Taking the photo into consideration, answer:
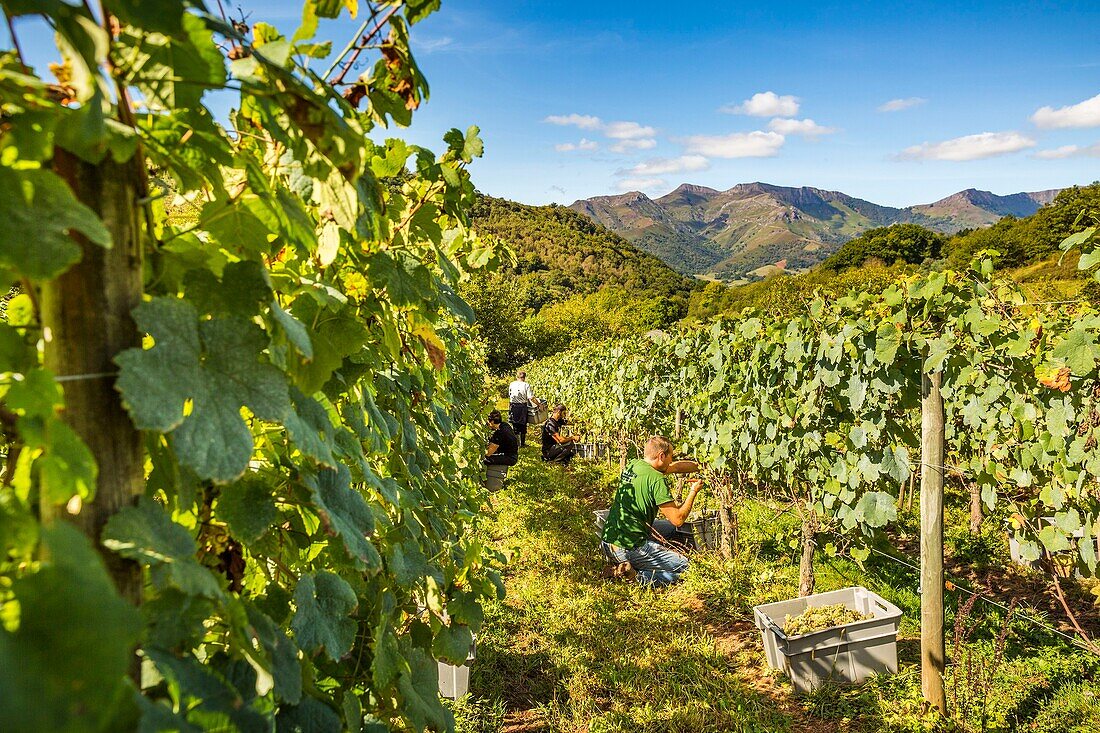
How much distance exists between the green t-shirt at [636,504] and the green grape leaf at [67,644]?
210 inches

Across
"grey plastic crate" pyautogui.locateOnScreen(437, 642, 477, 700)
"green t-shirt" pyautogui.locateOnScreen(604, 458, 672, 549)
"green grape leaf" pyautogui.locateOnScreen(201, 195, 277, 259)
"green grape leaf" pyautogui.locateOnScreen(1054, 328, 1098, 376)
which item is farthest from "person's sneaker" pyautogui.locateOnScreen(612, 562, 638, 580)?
"green grape leaf" pyautogui.locateOnScreen(201, 195, 277, 259)

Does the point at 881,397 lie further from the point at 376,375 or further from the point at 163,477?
the point at 163,477

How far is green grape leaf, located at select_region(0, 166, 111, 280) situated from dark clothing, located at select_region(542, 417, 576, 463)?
10.5 m

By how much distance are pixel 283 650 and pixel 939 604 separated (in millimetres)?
3860

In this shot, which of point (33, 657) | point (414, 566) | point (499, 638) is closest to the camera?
point (33, 657)

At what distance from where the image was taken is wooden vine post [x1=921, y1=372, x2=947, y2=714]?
3557mm

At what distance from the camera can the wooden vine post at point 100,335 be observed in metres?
0.58

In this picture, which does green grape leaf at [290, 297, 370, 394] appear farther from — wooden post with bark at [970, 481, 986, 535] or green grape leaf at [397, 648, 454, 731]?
wooden post with bark at [970, 481, 986, 535]

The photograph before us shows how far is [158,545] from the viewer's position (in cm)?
60

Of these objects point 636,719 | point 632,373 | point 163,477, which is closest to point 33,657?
point 163,477

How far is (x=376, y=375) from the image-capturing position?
1.92 m

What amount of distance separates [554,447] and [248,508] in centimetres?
1026

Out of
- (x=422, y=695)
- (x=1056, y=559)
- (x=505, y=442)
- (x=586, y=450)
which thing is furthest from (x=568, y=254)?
(x=422, y=695)

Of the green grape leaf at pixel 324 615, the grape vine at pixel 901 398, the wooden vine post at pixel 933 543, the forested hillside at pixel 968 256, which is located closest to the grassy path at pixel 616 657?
the wooden vine post at pixel 933 543
